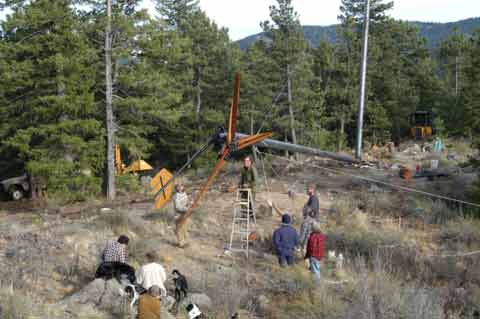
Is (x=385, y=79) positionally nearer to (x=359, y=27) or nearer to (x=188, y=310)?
(x=359, y=27)

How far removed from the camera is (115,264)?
31.5 ft

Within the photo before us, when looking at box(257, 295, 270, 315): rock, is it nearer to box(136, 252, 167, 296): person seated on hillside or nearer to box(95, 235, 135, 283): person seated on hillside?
box(136, 252, 167, 296): person seated on hillside

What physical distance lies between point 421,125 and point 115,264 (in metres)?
41.6

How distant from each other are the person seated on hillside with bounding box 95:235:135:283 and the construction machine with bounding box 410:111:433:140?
38197 mm

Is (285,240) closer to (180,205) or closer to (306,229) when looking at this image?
(306,229)

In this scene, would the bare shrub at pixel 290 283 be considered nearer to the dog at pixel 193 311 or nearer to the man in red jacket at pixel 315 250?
the man in red jacket at pixel 315 250

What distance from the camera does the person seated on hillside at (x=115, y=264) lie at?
9492 millimetres

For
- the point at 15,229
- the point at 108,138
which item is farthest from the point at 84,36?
the point at 15,229

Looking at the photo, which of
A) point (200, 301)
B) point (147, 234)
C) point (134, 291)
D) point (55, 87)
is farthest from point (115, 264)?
point (55, 87)

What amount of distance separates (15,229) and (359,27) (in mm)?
35813

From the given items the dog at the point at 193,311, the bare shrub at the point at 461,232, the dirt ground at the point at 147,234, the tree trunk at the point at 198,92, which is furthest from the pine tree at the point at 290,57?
the dog at the point at 193,311

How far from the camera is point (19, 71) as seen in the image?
20500 mm

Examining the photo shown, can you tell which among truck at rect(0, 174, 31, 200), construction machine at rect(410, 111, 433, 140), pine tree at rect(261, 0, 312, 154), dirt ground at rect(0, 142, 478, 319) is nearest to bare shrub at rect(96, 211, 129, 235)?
dirt ground at rect(0, 142, 478, 319)

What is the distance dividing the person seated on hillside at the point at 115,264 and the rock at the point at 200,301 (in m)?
1.33
